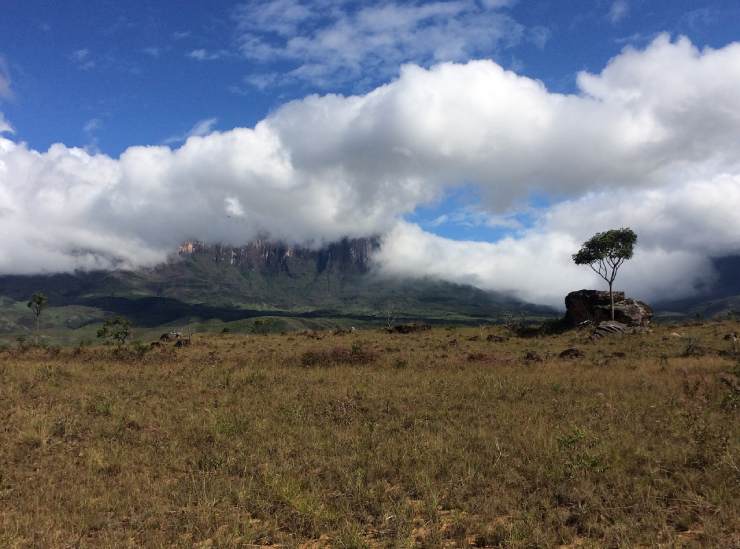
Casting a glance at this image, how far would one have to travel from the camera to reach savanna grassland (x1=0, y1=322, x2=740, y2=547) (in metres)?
8.79

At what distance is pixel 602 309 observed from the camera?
205ft

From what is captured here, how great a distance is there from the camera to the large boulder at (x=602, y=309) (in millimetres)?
59594

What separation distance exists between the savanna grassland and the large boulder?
39.9 m

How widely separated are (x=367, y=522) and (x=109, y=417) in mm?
12088

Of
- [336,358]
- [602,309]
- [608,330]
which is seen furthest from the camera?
[602,309]

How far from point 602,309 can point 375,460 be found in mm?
59484

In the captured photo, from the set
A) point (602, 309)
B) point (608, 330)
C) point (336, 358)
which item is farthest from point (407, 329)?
point (336, 358)

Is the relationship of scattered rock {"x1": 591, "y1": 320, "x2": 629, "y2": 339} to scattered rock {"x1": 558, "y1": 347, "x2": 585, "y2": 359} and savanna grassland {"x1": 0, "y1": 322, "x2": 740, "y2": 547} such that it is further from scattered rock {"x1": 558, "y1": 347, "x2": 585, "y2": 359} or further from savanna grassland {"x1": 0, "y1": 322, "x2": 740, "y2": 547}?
savanna grassland {"x1": 0, "y1": 322, "x2": 740, "y2": 547}

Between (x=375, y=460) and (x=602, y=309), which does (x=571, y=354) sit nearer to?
(x=375, y=460)

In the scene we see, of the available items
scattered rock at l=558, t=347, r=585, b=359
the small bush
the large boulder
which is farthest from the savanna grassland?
the large boulder

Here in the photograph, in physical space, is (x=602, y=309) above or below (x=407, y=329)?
above

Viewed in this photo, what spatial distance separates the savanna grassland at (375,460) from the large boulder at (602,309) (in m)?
39.9

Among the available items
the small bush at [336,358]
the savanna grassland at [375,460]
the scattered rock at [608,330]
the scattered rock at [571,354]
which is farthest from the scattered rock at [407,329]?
the savanna grassland at [375,460]

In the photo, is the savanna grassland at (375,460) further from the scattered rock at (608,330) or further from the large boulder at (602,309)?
the large boulder at (602,309)
